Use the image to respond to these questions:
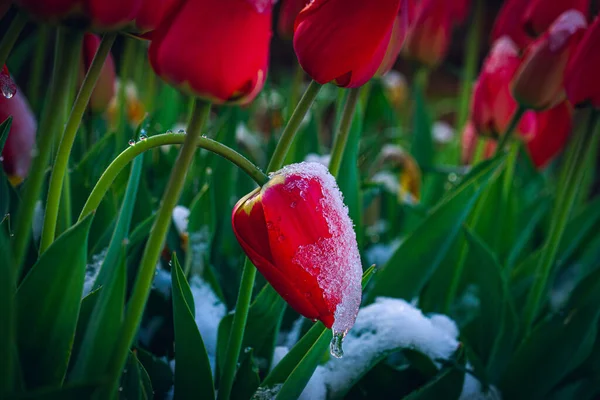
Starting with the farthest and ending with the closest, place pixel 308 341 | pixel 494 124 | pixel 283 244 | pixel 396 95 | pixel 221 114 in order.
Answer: pixel 396 95, pixel 221 114, pixel 494 124, pixel 308 341, pixel 283 244

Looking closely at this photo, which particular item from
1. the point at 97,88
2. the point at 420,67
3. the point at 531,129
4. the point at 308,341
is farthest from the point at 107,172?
the point at 420,67

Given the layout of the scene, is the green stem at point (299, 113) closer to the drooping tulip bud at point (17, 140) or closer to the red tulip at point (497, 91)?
the drooping tulip bud at point (17, 140)

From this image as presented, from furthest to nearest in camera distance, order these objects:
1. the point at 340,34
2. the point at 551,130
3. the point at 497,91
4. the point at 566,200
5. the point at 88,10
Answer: the point at 551,130
the point at 497,91
the point at 566,200
the point at 340,34
the point at 88,10

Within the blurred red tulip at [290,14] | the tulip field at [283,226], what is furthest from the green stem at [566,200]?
the blurred red tulip at [290,14]

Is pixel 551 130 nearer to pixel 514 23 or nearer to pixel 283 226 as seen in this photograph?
pixel 514 23

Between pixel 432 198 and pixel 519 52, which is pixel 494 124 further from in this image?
pixel 432 198

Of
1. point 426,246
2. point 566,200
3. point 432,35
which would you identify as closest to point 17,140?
point 426,246
